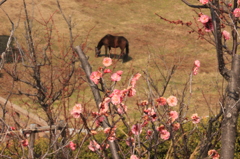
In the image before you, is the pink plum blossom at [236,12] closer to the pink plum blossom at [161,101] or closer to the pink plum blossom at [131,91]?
the pink plum blossom at [161,101]

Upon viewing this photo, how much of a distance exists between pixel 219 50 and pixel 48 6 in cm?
3123

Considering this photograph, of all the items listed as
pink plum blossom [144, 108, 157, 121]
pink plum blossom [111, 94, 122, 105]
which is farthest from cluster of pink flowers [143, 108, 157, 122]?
pink plum blossom [111, 94, 122, 105]

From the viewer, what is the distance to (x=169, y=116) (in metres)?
4.36

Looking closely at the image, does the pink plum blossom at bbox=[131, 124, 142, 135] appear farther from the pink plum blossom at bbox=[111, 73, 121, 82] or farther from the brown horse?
the brown horse

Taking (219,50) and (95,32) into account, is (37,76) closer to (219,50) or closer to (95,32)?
(219,50)

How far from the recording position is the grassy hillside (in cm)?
2350

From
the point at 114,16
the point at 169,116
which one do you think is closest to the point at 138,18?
the point at 114,16

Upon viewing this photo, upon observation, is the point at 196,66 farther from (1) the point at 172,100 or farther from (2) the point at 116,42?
(2) the point at 116,42

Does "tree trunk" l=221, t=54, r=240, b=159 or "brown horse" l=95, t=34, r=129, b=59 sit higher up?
"tree trunk" l=221, t=54, r=240, b=159

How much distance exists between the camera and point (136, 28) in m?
31.8

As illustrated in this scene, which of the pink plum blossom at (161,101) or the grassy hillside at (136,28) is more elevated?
the pink plum blossom at (161,101)

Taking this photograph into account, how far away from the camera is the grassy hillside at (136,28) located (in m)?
23.5

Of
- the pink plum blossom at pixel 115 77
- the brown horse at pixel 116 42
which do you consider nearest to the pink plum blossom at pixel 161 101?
the pink plum blossom at pixel 115 77

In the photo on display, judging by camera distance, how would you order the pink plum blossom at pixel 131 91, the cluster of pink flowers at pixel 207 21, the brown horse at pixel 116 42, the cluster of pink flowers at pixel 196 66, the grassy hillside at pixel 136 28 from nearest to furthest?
the pink plum blossom at pixel 131 91 → the cluster of pink flowers at pixel 207 21 → the cluster of pink flowers at pixel 196 66 → the grassy hillside at pixel 136 28 → the brown horse at pixel 116 42
